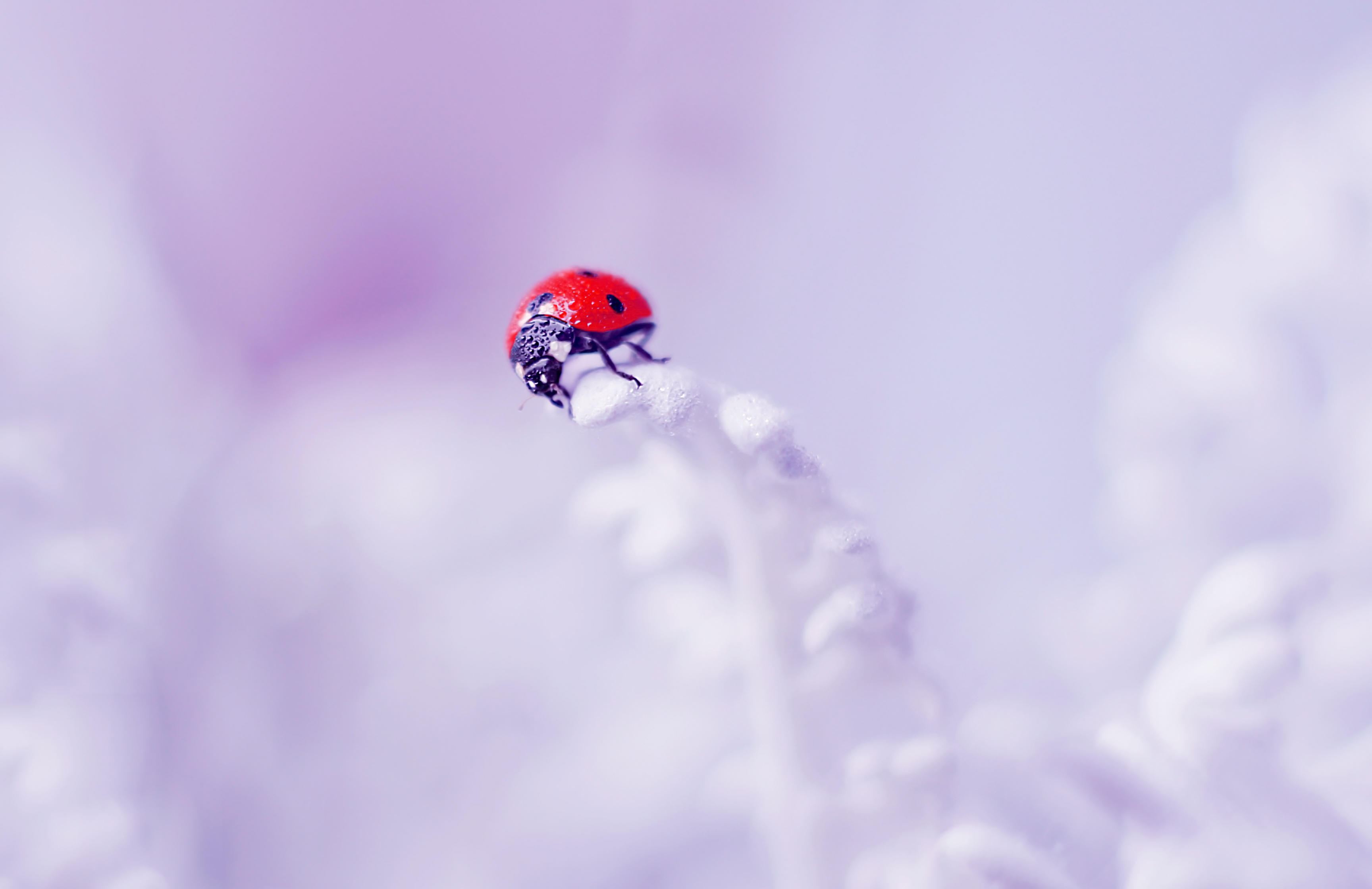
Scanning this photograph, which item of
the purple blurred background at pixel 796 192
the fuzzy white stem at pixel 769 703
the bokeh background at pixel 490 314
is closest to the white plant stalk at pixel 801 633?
the fuzzy white stem at pixel 769 703

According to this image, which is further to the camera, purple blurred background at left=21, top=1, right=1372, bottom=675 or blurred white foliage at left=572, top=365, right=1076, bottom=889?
purple blurred background at left=21, top=1, right=1372, bottom=675

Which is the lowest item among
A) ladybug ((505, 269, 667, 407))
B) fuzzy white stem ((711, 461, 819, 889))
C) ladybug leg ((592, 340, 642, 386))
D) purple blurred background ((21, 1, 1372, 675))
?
fuzzy white stem ((711, 461, 819, 889))

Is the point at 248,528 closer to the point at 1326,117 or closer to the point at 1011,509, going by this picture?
the point at 1011,509

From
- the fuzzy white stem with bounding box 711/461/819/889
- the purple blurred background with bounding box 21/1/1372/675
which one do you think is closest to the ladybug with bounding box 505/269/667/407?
the fuzzy white stem with bounding box 711/461/819/889

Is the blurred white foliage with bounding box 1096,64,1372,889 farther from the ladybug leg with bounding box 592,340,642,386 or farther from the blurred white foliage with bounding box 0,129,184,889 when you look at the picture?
the blurred white foliage with bounding box 0,129,184,889

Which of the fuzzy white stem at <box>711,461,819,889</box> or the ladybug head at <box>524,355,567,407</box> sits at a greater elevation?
the ladybug head at <box>524,355,567,407</box>

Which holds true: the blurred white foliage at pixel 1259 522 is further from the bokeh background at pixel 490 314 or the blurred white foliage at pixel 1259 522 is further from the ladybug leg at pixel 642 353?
the ladybug leg at pixel 642 353

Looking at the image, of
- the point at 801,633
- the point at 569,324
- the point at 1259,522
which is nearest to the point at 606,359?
the point at 569,324

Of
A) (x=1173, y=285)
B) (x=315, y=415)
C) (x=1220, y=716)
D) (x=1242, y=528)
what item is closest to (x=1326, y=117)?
(x=1173, y=285)
